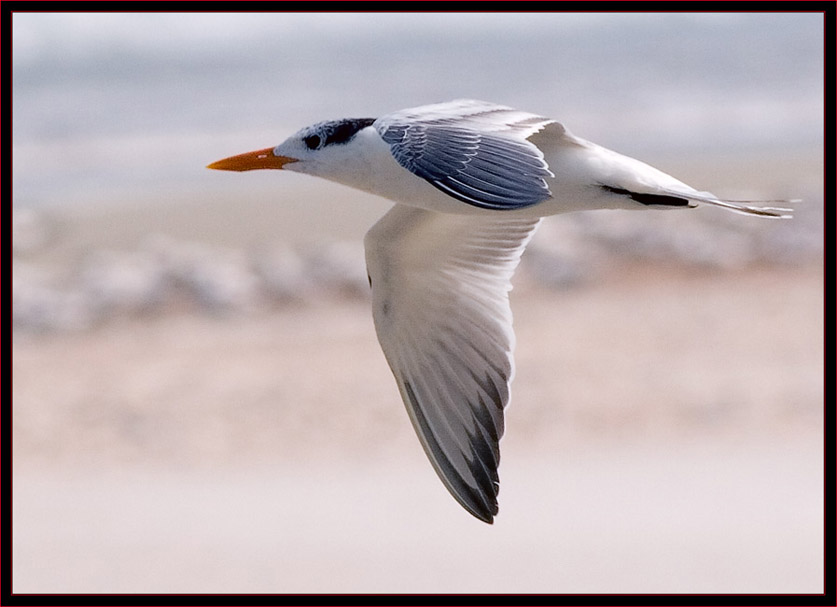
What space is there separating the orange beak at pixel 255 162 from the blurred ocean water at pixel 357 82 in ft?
25.0

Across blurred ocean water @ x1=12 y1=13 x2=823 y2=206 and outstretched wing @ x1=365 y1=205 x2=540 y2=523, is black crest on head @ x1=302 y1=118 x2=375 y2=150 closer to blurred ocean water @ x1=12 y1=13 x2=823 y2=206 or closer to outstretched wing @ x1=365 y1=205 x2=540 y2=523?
outstretched wing @ x1=365 y1=205 x2=540 y2=523

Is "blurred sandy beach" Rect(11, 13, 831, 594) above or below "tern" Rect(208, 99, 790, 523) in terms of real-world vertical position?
below

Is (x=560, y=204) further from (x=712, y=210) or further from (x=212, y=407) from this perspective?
(x=712, y=210)

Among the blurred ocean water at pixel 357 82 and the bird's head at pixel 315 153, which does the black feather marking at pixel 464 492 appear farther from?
the blurred ocean water at pixel 357 82

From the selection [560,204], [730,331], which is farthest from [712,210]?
[560,204]

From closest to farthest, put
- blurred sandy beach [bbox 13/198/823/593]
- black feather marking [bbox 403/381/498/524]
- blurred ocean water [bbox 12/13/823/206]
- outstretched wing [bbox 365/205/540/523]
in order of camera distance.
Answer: black feather marking [bbox 403/381/498/524] < outstretched wing [bbox 365/205/540/523] < blurred sandy beach [bbox 13/198/823/593] < blurred ocean water [bbox 12/13/823/206]

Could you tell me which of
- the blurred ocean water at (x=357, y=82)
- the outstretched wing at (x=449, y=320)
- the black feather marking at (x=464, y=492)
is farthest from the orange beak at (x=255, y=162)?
the blurred ocean water at (x=357, y=82)

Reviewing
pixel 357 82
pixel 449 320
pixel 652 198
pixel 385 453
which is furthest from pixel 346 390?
pixel 357 82

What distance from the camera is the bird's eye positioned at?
2678mm

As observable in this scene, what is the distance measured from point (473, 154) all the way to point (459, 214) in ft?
1.88

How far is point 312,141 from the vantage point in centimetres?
269

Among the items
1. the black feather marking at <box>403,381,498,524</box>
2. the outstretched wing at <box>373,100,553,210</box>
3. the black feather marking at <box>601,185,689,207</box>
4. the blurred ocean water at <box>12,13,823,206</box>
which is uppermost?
the outstretched wing at <box>373,100,553,210</box>

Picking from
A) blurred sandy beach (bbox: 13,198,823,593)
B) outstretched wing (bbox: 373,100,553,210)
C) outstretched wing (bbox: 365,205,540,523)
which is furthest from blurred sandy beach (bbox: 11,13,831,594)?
outstretched wing (bbox: 373,100,553,210)

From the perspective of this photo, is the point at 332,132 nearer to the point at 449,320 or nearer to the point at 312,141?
the point at 312,141
